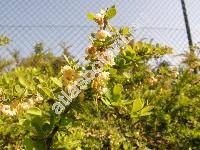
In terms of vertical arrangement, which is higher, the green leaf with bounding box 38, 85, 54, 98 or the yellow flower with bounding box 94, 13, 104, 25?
the yellow flower with bounding box 94, 13, 104, 25

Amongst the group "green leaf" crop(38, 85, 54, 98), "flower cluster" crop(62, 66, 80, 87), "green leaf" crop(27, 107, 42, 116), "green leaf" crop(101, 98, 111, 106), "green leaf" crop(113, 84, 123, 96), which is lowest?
"green leaf" crop(27, 107, 42, 116)

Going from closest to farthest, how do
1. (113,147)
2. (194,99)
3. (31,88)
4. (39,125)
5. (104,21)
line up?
(39,125), (104,21), (31,88), (113,147), (194,99)

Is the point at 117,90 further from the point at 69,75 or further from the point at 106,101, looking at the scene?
the point at 69,75

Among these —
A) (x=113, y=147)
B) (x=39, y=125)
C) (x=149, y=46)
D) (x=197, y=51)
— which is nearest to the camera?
(x=39, y=125)

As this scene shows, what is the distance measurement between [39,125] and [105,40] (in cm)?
44

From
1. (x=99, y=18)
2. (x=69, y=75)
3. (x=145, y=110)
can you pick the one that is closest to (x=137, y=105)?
(x=145, y=110)

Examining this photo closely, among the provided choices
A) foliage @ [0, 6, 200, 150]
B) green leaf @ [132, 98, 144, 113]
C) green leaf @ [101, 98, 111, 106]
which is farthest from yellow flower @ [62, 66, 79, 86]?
green leaf @ [132, 98, 144, 113]

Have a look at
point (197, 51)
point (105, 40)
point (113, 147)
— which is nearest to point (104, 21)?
point (105, 40)

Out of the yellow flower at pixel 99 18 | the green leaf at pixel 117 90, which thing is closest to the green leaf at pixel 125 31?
the yellow flower at pixel 99 18

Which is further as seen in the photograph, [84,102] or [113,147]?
[113,147]

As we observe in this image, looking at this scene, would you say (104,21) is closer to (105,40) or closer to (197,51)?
(105,40)

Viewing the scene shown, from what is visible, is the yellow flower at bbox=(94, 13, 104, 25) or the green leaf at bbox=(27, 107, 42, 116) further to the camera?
the yellow flower at bbox=(94, 13, 104, 25)

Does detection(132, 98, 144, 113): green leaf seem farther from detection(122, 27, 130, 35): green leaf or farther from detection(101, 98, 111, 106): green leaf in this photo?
detection(122, 27, 130, 35): green leaf

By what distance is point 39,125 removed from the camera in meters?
1.66
